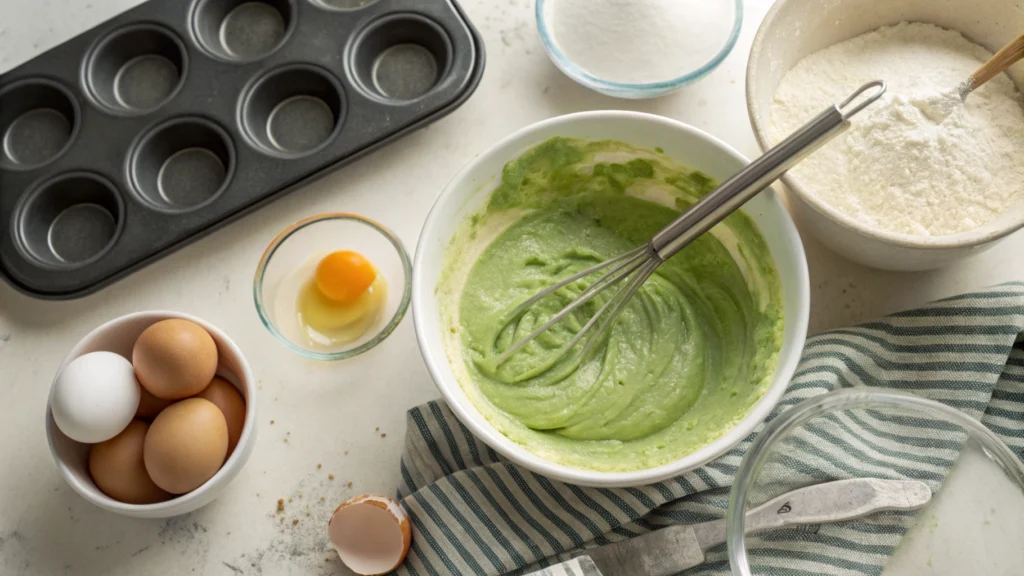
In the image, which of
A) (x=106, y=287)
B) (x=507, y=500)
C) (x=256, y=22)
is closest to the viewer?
(x=507, y=500)

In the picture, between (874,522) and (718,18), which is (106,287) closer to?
(718,18)

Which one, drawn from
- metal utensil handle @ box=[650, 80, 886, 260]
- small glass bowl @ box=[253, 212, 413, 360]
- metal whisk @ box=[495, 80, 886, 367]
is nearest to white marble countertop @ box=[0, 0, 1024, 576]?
small glass bowl @ box=[253, 212, 413, 360]

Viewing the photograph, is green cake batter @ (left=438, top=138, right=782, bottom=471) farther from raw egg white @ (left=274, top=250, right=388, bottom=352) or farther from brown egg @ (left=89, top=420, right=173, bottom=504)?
brown egg @ (left=89, top=420, right=173, bottom=504)

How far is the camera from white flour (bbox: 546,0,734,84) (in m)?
1.47

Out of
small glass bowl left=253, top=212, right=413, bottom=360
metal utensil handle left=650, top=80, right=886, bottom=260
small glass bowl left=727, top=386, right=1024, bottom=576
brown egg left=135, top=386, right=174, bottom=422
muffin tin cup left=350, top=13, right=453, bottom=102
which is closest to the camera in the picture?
metal utensil handle left=650, top=80, right=886, bottom=260

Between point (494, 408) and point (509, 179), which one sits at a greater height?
point (509, 179)

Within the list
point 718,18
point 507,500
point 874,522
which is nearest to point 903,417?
point 874,522

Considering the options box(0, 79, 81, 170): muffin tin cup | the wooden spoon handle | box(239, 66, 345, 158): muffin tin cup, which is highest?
box(0, 79, 81, 170): muffin tin cup

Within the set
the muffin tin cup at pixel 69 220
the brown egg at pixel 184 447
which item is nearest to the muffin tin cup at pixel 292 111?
the muffin tin cup at pixel 69 220

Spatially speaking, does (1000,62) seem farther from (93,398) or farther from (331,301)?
(93,398)

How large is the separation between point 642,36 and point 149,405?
38.6 inches

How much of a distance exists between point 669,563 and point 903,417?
384 mm

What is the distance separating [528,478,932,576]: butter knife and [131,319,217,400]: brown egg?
55 cm

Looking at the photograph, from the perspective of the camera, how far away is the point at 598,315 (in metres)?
1.21
